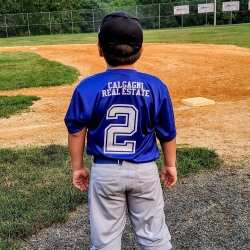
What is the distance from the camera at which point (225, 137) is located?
5.25 metres

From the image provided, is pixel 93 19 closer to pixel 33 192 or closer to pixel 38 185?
pixel 38 185

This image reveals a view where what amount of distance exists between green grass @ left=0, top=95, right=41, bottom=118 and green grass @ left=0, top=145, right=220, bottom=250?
7.67 feet

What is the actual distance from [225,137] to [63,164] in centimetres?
222

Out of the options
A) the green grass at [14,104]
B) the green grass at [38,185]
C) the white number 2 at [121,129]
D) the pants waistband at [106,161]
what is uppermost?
the white number 2 at [121,129]

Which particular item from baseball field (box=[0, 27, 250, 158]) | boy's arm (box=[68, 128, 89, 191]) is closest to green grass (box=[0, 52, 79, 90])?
baseball field (box=[0, 27, 250, 158])

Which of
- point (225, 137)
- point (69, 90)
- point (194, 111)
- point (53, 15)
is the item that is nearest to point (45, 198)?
point (225, 137)

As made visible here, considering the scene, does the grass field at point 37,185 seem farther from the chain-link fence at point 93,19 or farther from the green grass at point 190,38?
the chain-link fence at point 93,19

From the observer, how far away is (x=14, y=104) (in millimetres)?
7715

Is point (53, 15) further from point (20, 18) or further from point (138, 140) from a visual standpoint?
point (138, 140)

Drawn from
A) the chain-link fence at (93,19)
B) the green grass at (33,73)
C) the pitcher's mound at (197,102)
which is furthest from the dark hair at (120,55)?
the chain-link fence at (93,19)

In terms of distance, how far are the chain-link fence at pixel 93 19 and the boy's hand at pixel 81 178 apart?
3564 centimetres

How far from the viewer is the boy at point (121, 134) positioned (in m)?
1.89

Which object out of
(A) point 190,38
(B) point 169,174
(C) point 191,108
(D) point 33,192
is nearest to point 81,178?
(B) point 169,174

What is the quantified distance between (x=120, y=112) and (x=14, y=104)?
618 cm
